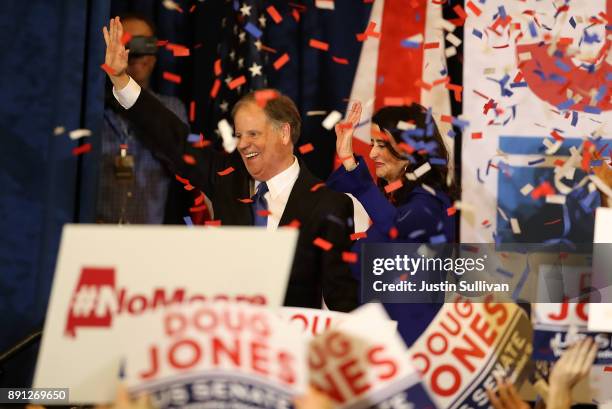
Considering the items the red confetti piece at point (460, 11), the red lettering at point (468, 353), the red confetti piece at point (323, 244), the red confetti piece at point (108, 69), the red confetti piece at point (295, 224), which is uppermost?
the red confetti piece at point (460, 11)

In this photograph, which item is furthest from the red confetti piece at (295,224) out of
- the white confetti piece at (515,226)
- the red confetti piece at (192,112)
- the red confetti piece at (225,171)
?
the white confetti piece at (515,226)

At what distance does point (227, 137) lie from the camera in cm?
316

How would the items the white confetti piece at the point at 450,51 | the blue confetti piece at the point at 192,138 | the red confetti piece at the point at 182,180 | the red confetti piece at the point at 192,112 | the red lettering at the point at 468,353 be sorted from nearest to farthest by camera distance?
the red lettering at the point at 468,353 → the blue confetti piece at the point at 192,138 → the red confetti piece at the point at 182,180 → the red confetti piece at the point at 192,112 → the white confetti piece at the point at 450,51

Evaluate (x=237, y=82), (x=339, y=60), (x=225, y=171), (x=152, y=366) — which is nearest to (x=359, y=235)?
(x=225, y=171)

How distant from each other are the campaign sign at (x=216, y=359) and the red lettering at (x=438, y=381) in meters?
0.80

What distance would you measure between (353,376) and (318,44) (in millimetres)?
2227

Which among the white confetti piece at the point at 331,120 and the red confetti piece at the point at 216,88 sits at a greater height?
the red confetti piece at the point at 216,88

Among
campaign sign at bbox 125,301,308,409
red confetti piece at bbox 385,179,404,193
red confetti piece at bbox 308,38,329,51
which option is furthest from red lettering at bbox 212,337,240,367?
red confetti piece at bbox 308,38,329,51

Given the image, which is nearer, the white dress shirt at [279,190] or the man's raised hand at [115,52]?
the man's raised hand at [115,52]

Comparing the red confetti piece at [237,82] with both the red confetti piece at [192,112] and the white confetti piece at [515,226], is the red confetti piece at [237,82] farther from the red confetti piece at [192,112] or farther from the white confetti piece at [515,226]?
the white confetti piece at [515,226]

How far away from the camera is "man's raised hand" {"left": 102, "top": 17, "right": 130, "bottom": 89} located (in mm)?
2848

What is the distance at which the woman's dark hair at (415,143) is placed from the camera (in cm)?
305

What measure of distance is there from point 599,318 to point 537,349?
67 centimetres

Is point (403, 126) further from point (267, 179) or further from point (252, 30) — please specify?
point (252, 30)
